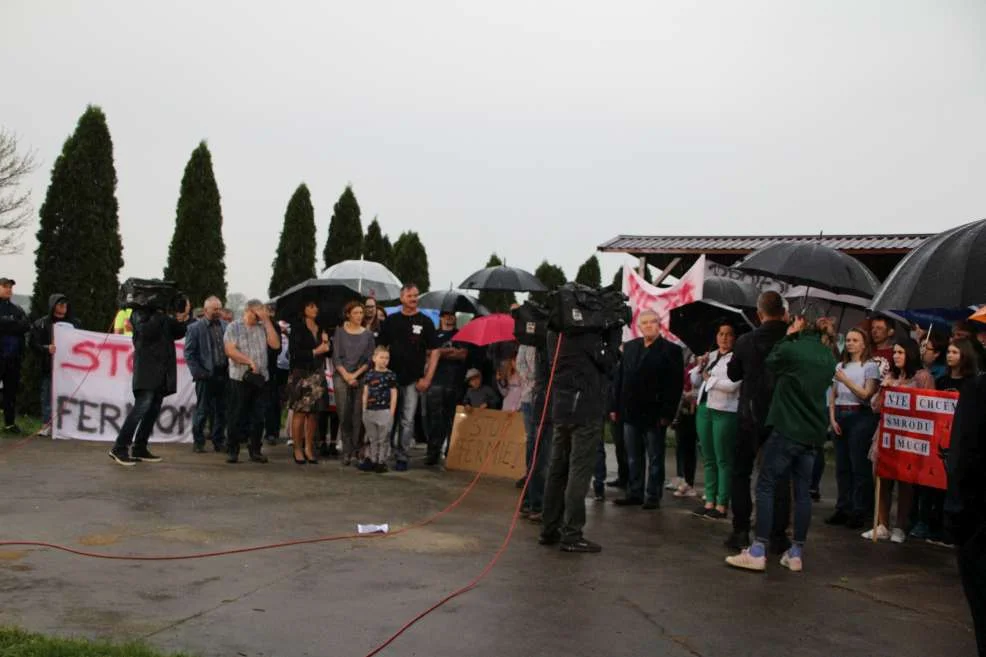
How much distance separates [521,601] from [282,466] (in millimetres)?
6229

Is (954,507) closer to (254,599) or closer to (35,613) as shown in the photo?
(254,599)

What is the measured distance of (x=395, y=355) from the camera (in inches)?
478

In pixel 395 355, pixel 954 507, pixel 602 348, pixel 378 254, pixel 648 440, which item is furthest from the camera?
pixel 378 254

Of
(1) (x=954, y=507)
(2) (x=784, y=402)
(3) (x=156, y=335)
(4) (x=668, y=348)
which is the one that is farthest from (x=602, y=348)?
(3) (x=156, y=335)

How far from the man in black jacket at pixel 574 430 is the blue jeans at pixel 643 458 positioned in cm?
229

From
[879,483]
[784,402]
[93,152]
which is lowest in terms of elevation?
[879,483]

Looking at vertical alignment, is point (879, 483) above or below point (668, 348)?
below

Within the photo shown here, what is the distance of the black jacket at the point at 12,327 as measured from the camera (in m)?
13.0

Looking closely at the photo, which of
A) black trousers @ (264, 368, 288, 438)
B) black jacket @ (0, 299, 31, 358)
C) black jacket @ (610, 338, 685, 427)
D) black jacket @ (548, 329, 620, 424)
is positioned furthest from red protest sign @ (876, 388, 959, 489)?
black jacket @ (0, 299, 31, 358)

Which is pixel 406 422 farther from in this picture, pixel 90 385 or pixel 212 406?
pixel 90 385

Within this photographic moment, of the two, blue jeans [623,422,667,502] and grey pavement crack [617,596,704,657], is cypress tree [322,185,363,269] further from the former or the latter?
grey pavement crack [617,596,704,657]

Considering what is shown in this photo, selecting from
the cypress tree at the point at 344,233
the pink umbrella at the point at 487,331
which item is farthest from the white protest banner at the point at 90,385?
the cypress tree at the point at 344,233

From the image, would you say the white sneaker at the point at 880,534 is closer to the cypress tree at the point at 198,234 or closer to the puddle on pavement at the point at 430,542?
the puddle on pavement at the point at 430,542

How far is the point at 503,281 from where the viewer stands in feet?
51.2
